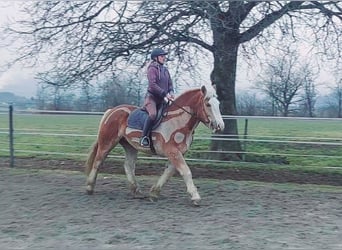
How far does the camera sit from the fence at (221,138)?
35.2ft

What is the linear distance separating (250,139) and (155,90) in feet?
13.1

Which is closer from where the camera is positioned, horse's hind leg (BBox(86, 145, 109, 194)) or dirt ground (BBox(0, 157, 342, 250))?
dirt ground (BBox(0, 157, 342, 250))

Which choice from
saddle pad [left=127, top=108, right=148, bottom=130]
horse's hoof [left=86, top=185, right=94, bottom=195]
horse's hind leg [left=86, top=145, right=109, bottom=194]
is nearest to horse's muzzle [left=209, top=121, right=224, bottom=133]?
saddle pad [left=127, top=108, right=148, bottom=130]

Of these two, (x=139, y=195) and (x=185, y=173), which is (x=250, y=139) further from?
(x=185, y=173)

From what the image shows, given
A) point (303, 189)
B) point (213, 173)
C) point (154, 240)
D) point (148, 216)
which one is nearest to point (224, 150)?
point (213, 173)

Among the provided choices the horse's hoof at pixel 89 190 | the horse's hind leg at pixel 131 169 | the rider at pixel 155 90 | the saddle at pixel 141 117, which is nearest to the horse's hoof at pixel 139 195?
the horse's hind leg at pixel 131 169

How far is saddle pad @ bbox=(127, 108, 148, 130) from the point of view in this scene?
284 inches

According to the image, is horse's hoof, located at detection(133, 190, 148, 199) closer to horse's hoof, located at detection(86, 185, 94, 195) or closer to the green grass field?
horse's hoof, located at detection(86, 185, 94, 195)

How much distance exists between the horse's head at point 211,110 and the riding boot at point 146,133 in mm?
707

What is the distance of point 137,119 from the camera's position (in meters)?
7.28

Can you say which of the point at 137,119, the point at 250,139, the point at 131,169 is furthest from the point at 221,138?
the point at 137,119

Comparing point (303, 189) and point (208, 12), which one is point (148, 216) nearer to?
point (303, 189)

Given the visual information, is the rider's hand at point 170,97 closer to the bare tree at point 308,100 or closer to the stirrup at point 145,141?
the stirrup at point 145,141

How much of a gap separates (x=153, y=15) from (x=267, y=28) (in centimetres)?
221
